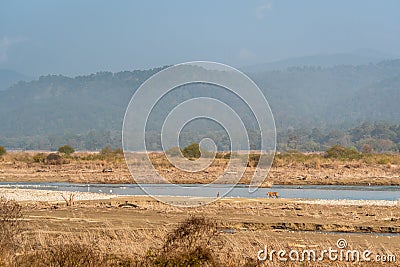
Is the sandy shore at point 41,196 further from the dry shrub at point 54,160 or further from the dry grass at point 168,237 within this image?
the dry shrub at point 54,160

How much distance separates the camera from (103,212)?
95.9ft

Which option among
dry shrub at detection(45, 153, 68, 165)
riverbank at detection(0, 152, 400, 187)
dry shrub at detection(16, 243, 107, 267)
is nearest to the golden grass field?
dry shrub at detection(16, 243, 107, 267)

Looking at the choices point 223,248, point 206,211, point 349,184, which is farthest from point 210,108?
point 223,248

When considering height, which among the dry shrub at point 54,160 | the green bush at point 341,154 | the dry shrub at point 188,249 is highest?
the dry shrub at point 188,249

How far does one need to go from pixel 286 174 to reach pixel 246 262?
4700 cm

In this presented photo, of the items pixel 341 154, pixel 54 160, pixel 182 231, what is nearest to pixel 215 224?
pixel 182 231

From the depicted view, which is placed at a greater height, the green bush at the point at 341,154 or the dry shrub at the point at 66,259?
the dry shrub at the point at 66,259

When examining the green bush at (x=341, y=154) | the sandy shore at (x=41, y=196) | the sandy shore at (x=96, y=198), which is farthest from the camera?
the green bush at (x=341, y=154)

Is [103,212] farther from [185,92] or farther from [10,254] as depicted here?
[185,92]

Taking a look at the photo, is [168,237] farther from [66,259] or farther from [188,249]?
[66,259]

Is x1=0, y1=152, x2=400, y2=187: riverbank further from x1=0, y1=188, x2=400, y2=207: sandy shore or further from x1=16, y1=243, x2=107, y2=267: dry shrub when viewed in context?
x1=16, y1=243, x2=107, y2=267: dry shrub

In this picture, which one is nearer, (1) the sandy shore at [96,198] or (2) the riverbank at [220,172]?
(1) the sandy shore at [96,198]

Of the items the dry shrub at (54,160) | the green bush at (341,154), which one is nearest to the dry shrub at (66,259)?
the dry shrub at (54,160)

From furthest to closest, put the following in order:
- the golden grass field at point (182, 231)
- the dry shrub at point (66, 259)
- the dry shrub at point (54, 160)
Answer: the dry shrub at point (54, 160) < the golden grass field at point (182, 231) < the dry shrub at point (66, 259)
